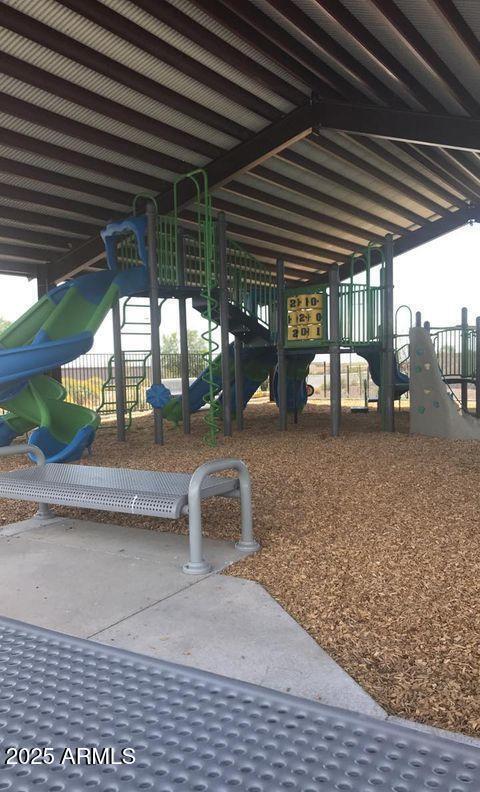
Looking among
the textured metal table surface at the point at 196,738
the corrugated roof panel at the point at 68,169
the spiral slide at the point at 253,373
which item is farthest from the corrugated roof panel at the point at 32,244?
the textured metal table surface at the point at 196,738

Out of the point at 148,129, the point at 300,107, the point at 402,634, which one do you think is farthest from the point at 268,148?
the point at 402,634

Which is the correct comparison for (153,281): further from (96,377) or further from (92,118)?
(96,377)

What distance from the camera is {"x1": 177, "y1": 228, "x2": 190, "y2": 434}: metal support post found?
11.7 m

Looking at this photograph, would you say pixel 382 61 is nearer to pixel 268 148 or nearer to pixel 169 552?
pixel 268 148

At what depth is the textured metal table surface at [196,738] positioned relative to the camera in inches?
47.2

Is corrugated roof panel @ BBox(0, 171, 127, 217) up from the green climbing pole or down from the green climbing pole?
A: up

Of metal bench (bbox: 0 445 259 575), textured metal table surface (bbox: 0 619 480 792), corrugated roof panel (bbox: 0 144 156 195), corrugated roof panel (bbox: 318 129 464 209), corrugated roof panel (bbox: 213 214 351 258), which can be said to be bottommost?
metal bench (bbox: 0 445 259 575)

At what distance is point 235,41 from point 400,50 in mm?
2354

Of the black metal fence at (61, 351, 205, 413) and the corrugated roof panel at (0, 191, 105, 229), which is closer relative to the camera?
the corrugated roof panel at (0, 191, 105, 229)

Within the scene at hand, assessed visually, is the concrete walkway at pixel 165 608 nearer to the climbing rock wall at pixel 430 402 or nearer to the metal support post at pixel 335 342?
the metal support post at pixel 335 342

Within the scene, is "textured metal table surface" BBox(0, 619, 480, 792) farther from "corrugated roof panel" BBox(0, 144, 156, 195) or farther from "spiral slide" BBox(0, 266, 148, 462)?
"corrugated roof panel" BBox(0, 144, 156, 195)

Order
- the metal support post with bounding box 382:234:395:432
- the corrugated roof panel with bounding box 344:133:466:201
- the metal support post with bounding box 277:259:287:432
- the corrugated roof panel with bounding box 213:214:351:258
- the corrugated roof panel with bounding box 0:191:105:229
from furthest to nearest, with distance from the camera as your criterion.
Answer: the corrugated roof panel with bounding box 213:214:351:258
the corrugated roof panel with bounding box 344:133:466:201
the metal support post with bounding box 277:259:287:432
the corrugated roof panel with bounding box 0:191:105:229
the metal support post with bounding box 382:234:395:432

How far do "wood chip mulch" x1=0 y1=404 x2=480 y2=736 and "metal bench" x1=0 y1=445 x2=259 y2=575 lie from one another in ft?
→ 1.00

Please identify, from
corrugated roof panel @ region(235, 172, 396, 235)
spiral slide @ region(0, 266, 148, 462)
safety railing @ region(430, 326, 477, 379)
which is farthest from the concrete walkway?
safety railing @ region(430, 326, 477, 379)
